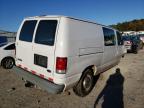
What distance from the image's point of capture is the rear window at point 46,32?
14.5 feet

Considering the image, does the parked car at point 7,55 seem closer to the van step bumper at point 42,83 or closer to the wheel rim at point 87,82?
the van step bumper at point 42,83

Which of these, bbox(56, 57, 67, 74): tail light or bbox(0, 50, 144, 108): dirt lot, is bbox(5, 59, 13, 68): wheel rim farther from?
bbox(56, 57, 67, 74): tail light

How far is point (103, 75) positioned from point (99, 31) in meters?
2.85

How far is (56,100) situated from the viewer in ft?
16.8

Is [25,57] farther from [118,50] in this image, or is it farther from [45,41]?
[118,50]

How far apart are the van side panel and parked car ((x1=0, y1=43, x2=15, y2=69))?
18.5 ft

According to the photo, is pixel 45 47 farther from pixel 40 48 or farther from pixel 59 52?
pixel 59 52

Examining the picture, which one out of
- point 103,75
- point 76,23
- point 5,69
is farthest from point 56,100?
point 5,69

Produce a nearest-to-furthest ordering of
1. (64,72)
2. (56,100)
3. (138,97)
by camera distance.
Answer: (64,72) < (56,100) < (138,97)

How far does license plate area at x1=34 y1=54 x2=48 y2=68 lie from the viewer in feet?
14.9

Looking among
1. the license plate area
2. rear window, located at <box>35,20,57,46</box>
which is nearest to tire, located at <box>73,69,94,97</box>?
the license plate area

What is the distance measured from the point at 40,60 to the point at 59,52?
0.78 metres

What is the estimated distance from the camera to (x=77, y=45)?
457cm

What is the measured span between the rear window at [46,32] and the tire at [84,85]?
154cm
